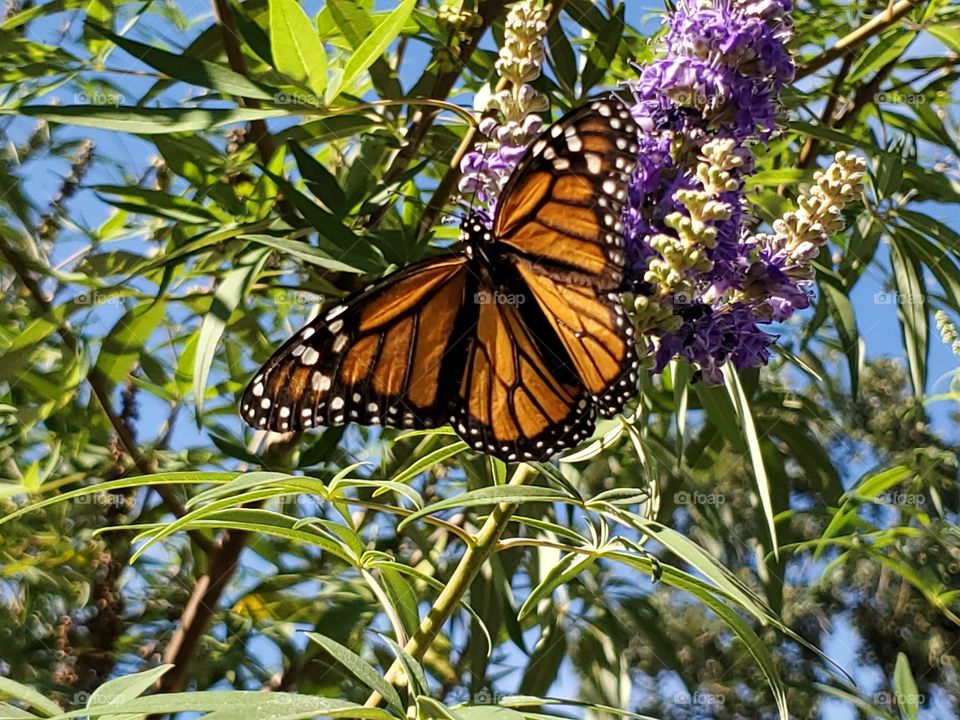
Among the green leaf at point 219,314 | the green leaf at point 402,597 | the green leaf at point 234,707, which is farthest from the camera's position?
the green leaf at point 219,314

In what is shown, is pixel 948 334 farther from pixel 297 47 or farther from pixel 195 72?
pixel 195 72

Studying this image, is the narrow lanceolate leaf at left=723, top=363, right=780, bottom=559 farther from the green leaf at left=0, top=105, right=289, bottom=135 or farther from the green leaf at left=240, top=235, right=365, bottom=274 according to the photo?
the green leaf at left=0, top=105, right=289, bottom=135

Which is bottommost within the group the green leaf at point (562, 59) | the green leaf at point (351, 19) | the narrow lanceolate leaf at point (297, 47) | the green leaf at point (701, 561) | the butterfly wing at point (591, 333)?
the green leaf at point (701, 561)

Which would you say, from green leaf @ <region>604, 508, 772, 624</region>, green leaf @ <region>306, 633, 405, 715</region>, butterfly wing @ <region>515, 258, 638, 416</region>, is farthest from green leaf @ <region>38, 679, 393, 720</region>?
butterfly wing @ <region>515, 258, 638, 416</region>

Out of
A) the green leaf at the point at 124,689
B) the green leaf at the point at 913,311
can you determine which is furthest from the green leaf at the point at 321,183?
the green leaf at the point at 913,311

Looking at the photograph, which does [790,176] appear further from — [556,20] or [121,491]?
[121,491]

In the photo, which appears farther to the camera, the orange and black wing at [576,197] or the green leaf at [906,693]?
the green leaf at [906,693]

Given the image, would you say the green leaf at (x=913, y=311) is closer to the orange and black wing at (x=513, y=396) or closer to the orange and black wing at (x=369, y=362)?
the orange and black wing at (x=513, y=396)
